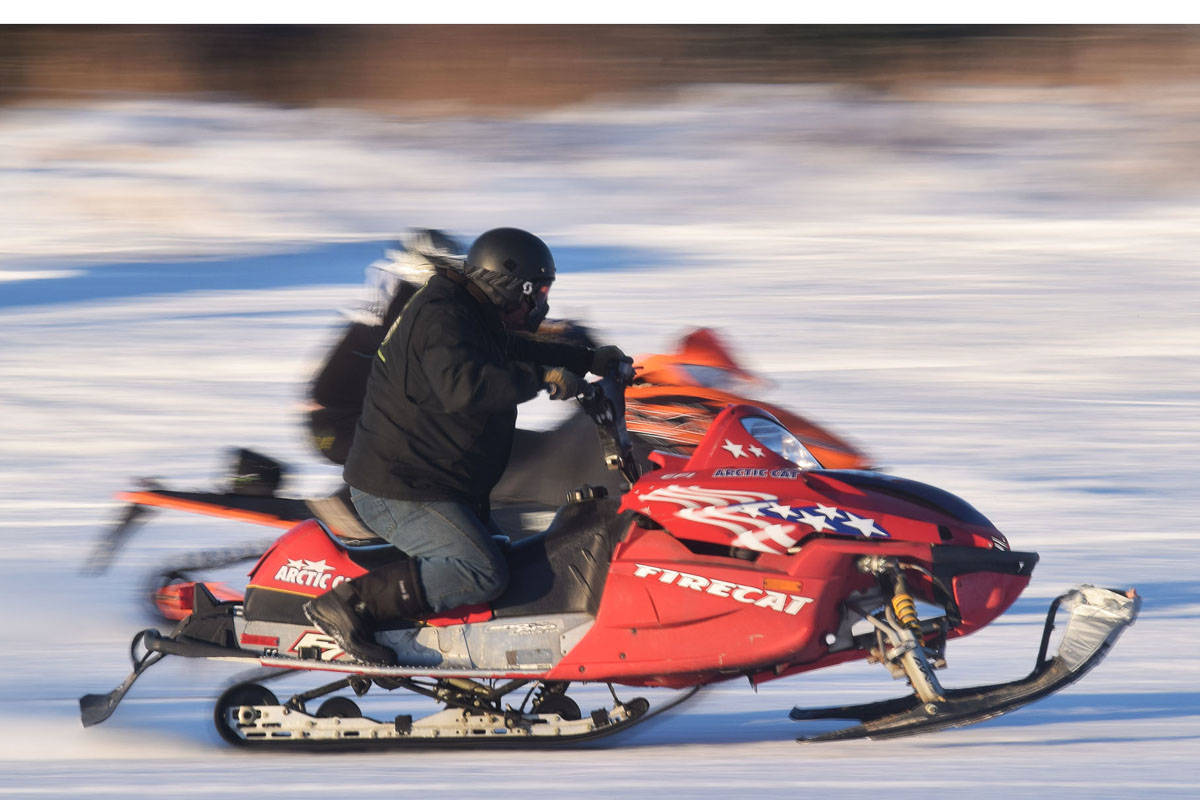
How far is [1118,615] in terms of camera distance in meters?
4.45

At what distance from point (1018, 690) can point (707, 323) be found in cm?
777

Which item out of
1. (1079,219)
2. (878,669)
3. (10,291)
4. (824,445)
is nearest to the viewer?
(878,669)

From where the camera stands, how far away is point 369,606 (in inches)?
180

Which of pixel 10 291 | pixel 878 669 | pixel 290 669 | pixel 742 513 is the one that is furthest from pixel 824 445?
pixel 10 291

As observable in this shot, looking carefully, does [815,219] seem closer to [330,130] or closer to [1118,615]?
[330,130]

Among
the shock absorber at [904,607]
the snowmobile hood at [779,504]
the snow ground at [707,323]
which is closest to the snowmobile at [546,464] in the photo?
Result: the snow ground at [707,323]

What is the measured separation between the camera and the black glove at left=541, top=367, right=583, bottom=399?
4.37m

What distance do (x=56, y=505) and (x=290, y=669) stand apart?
3.43m

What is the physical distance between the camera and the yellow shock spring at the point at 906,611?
14.1 feet

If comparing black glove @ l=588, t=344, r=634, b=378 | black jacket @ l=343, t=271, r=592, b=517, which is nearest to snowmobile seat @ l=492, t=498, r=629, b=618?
black jacket @ l=343, t=271, r=592, b=517

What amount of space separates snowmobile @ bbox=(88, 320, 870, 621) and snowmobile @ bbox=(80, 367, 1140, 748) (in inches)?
35.3

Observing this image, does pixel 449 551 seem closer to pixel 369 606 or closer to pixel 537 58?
pixel 369 606

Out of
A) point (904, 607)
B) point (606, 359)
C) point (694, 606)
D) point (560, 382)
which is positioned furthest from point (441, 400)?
point (904, 607)

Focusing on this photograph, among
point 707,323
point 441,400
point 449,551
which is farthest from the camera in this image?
point 707,323
